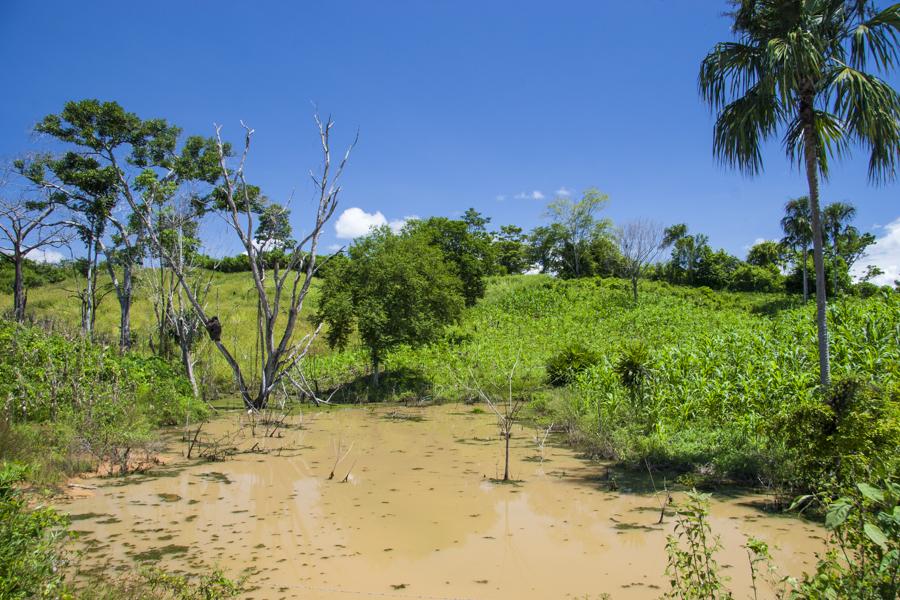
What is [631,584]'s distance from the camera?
16.5 ft

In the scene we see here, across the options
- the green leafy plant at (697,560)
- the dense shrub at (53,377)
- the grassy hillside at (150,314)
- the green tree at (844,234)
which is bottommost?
the green leafy plant at (697,560)

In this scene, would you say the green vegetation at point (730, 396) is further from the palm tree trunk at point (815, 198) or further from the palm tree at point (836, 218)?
the palm tree at point (836, 218)

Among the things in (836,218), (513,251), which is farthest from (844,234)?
(513,251)

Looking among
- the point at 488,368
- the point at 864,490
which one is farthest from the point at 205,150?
the point at 864,490

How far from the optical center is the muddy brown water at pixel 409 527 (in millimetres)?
5184

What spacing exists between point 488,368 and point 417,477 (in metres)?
10.6

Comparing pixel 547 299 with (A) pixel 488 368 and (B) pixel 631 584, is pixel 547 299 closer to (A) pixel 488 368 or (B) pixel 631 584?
(A) pixel 488 368

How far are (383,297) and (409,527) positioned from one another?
12.9 meters

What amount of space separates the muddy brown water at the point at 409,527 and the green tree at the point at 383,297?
27.8 ft

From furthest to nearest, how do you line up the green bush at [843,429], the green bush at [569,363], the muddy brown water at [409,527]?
the green bush at [569,363]
the green bush at [843,429]
the muddy brown water at [409,527]

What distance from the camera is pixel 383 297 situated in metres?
19.1

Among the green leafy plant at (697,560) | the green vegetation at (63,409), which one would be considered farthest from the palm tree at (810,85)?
the green vegetation at (63,409)

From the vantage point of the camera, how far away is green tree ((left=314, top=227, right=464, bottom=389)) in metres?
18.7

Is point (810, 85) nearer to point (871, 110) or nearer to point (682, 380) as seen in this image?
point (871, 110)
